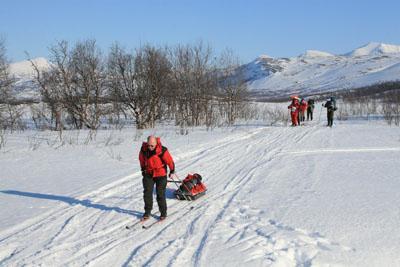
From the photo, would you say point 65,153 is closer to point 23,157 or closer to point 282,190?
point 23,157

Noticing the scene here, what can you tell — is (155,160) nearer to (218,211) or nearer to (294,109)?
(218,211)

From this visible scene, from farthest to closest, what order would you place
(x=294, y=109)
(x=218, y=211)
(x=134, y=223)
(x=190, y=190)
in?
1. (x=294, y=109)
2. (x=190, y=190)
3. (x=218, y=211)
4. (x=134, y=223)

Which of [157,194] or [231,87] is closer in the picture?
[157,194]

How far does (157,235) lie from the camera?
6.66m

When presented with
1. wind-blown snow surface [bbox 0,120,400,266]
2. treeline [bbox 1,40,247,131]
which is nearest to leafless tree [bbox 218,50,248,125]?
treeline [bbox 1,40,247,131]

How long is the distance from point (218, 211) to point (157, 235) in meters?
1.57

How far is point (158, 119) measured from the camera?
107 feet

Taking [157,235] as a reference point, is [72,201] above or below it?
above

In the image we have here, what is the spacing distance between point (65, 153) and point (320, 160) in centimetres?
922

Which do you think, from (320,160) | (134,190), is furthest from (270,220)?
(320,160)

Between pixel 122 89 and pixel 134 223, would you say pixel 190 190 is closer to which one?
pixel 134 223

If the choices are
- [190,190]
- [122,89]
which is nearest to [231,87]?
[122,89]

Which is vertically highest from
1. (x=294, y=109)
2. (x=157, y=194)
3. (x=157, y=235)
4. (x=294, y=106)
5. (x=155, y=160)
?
(x=294, y=106)

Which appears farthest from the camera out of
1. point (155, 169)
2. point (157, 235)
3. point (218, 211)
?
point (218, 211)
